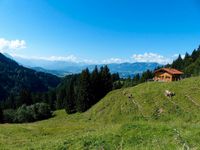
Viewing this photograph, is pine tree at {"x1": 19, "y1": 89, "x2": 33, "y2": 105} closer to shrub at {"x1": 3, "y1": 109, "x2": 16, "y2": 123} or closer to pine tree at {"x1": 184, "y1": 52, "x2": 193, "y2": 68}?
shrub at {"x1": 3, "y1": 109, "x2": 16, "y2": 123}

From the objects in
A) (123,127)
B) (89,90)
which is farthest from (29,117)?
(123,127)

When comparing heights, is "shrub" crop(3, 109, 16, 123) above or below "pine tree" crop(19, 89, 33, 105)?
below

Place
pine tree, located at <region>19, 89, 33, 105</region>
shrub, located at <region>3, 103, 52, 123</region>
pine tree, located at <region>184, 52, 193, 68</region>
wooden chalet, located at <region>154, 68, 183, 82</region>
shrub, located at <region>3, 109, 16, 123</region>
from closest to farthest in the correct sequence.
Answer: wooden chalet, located at <region>154, 68, 183, 82</region>, shrub, located at <region>3, 103, 52, 123</region>, shrub, located at <region>3, 109, 16, 123</region>, pine tree, located at <region>19, 89, 33, 105</region>, pine tree, located at <region>184, 52, 193, 68</region>

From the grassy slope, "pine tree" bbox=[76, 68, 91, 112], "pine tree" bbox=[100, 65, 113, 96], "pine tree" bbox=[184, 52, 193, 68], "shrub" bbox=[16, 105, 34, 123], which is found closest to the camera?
the grassy slope

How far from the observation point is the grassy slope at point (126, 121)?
14445mm

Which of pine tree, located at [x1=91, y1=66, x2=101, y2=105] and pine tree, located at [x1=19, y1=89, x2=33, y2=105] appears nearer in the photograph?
pine tree, located at [x1=91, y1=66, x2=101, y2=105]

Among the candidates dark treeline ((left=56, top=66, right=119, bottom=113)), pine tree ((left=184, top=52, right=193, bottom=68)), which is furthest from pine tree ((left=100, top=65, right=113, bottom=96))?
pine tree ((left=184, top=52, right=193, bottom=68))

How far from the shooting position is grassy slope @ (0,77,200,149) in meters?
14.4

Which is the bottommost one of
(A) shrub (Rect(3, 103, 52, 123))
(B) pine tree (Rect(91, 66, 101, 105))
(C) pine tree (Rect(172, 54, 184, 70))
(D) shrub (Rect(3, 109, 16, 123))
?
(D) shrub (Rect(3, 109, 16, 123))

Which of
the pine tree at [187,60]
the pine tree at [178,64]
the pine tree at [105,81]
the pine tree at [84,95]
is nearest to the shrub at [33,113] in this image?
the pine tree at [84,95]

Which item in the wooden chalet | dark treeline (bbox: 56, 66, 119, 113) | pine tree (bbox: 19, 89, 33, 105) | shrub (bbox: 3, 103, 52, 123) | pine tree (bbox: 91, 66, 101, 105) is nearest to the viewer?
the wooden chalet

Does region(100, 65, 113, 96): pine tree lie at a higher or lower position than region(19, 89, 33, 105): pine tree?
higher

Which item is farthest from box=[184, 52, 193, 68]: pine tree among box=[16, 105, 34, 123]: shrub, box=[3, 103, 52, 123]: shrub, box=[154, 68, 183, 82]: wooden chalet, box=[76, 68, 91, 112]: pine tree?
box=[16, 105, 34, 123]: shrub

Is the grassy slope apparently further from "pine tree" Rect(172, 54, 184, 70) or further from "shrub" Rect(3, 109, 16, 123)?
"pine tree" Rect(172, 54, 184, 70)
